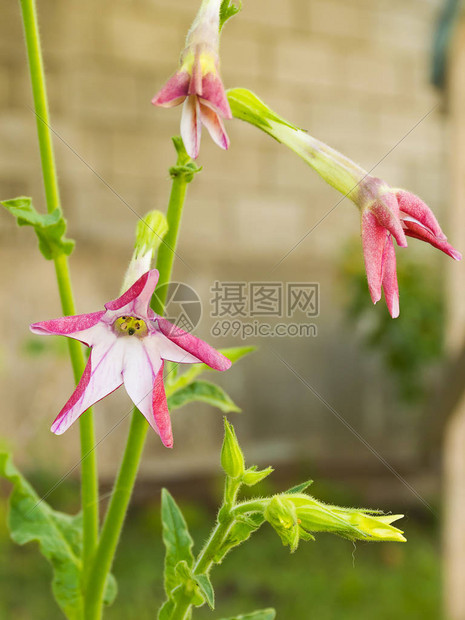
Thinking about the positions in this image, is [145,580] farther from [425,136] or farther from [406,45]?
[406,45]

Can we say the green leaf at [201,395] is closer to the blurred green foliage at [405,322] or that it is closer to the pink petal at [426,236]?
the pink petal at [426,236]

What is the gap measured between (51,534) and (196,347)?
0.77 ft

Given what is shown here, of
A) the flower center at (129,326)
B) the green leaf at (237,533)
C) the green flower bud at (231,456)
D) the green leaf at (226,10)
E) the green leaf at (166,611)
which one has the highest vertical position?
the green leaf at (226,10)

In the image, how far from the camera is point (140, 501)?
186 centimetres

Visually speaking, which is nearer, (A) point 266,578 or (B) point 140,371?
(B) point 140,371

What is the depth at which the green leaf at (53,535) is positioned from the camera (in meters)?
0.38

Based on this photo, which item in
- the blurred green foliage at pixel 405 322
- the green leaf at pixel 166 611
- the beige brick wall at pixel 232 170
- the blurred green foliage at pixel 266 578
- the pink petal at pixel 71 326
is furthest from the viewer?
the blurred green foliage at pixel 405 322

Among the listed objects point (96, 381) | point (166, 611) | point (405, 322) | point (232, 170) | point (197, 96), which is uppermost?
point (232, 170)

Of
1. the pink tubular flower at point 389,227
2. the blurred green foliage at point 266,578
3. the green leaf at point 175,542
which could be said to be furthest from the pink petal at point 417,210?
the blurred green foliage at point 266,578

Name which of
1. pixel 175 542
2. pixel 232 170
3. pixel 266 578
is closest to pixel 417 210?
pixel 175 542

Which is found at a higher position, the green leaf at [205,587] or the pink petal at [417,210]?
the pink petal at [417,210]

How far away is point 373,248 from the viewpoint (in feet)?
0.95

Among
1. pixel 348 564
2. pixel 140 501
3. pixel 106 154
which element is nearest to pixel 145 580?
pixel 140 501

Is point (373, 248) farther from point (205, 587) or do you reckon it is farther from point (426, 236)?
point (205, 587)
